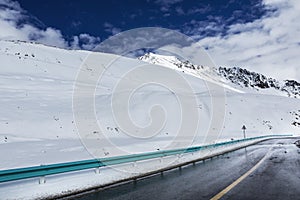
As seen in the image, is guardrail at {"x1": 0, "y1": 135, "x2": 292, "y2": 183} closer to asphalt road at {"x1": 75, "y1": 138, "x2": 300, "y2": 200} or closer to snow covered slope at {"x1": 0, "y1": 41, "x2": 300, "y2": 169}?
asphalt road at {"x1": 75, "y1": 138, "x2": 300, "y2": 200}

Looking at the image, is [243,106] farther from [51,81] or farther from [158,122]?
[51,81]

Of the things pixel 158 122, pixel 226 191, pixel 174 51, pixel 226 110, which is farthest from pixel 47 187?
pixel 226 110

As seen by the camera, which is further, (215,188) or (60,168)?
(60,168)

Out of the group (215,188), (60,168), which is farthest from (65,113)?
(215,188)

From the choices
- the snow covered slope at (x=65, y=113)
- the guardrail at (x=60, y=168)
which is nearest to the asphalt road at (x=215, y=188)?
the guardrail at (x=60, y=168)

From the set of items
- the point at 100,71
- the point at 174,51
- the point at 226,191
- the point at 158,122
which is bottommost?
the point at 226,191

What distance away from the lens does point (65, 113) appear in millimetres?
28250

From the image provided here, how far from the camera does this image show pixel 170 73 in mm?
88812

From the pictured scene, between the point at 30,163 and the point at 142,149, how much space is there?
9.57m

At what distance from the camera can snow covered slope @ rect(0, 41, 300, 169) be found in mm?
17864

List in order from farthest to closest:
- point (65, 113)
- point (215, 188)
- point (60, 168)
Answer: point (65, 113) < point (60, 168) < point (215, 188)

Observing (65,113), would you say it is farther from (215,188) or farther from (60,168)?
(215,188)

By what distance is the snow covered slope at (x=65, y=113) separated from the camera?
703 inches

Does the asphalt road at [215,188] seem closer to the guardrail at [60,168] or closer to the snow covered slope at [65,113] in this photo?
the guardrail at [60,168]
